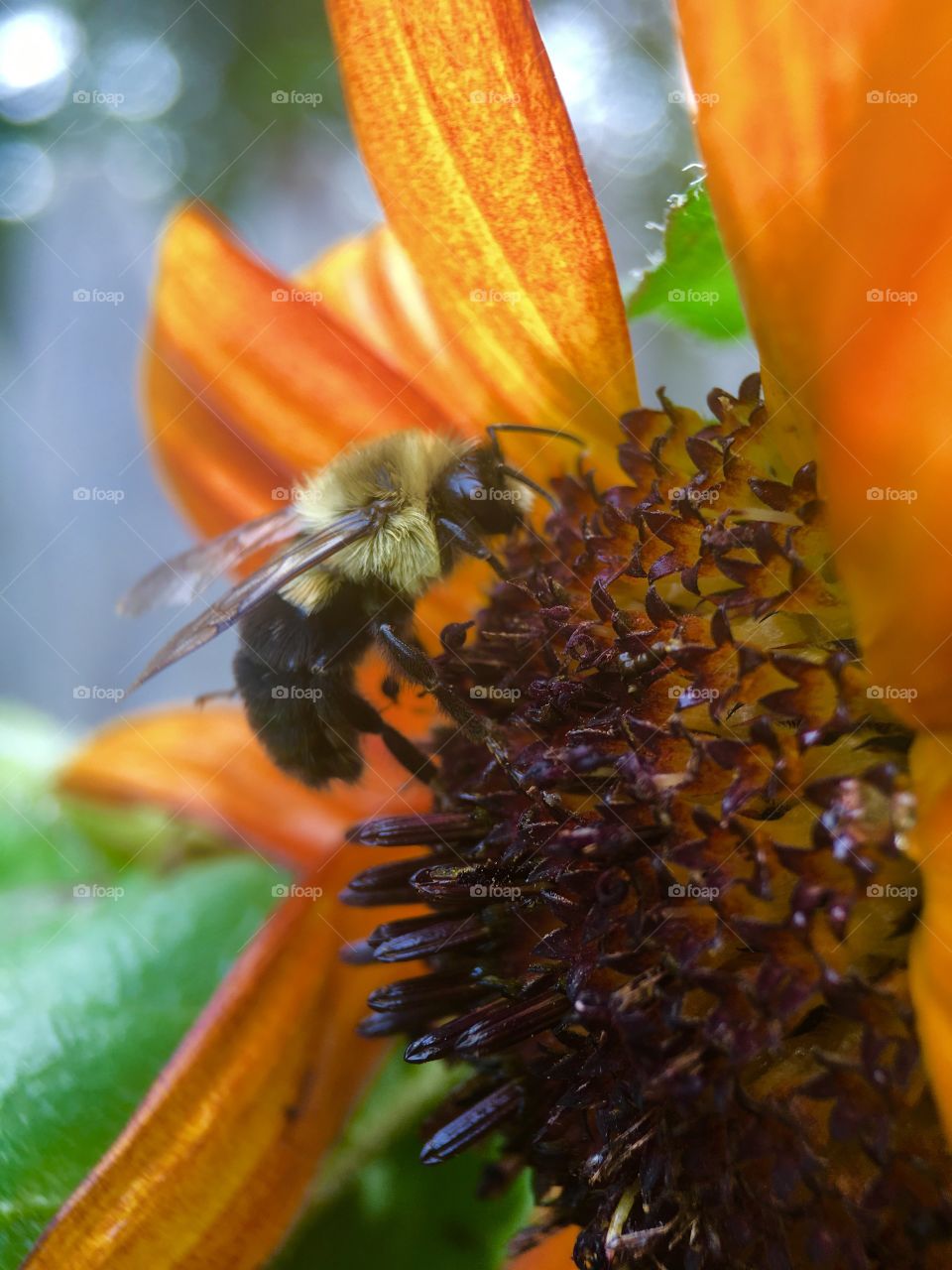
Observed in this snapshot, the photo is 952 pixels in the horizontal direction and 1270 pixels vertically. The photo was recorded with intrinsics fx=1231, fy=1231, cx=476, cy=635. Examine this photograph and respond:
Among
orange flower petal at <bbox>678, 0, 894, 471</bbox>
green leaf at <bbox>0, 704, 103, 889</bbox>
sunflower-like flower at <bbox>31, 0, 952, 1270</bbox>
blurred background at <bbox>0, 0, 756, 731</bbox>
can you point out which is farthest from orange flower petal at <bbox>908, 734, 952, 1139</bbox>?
green leaf at <bbox>0, 704, 103, 889</bbox>

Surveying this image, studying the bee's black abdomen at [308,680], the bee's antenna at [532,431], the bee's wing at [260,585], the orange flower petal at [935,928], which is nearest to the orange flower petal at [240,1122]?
the bee's black abdomen at [308,680]

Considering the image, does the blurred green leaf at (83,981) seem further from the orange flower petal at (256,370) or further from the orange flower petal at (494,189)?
the orange flower petal at (494,189)

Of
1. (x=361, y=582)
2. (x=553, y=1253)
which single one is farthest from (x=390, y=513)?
(x=553, y=1253)

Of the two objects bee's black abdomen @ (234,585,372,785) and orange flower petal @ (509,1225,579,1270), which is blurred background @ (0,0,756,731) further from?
orange flower petal @ (509,1225,579,1270)

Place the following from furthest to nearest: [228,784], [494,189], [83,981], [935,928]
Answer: [228,784] → [83,981] → [494,189] → [935,928]

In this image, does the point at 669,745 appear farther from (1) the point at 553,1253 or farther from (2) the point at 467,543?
(1) the point at 553,1253
